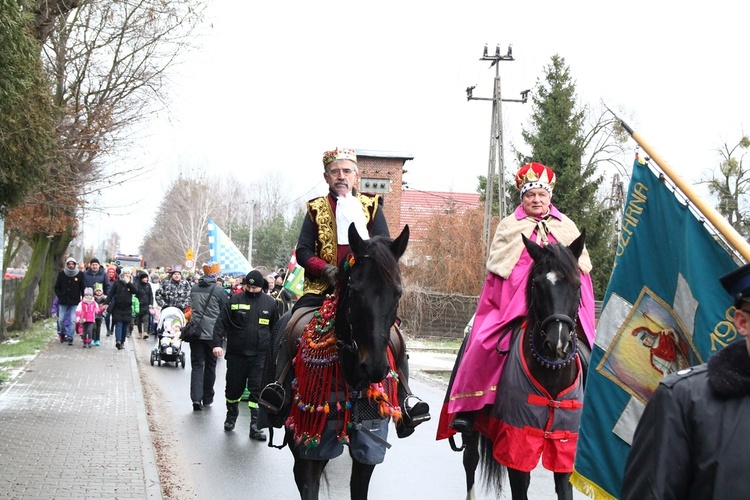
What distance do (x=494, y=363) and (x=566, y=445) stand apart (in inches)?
33.8

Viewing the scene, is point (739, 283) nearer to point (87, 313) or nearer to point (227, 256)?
point (227, 256)

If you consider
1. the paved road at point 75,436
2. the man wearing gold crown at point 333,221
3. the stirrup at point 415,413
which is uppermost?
the man wearing gold crown at point 333,221

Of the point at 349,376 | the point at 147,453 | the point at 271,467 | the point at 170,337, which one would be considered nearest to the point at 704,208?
the point at 349,376

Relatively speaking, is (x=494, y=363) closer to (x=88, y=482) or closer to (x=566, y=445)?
(x=566, y=445)

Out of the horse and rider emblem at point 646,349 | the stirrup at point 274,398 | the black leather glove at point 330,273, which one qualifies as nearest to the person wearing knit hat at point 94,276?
the stirrup at point 274,398

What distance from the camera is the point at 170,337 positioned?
20094 millimetres

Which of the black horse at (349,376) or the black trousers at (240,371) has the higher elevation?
the black horse at (349,376)

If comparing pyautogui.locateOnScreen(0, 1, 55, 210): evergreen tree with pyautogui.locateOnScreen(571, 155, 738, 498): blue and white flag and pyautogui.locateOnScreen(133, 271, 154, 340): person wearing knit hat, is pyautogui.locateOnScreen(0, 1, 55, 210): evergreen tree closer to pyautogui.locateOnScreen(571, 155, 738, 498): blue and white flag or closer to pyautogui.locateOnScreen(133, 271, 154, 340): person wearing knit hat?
pyautogui.locateOnScreen(571, 155, 738, 498): blue and white flag

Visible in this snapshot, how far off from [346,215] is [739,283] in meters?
3.76

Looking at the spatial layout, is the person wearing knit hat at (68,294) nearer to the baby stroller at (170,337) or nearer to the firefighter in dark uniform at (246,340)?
the baby stroller at (170,337)

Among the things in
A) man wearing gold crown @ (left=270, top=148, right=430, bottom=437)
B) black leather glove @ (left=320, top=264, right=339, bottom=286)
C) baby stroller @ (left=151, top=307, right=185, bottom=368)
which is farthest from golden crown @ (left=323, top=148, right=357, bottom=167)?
baby stroller @ (left=151, top=307, right=185, bottom=368)

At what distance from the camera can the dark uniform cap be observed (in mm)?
2508

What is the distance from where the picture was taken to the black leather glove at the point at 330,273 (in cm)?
579

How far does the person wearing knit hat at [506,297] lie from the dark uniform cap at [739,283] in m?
3.89
